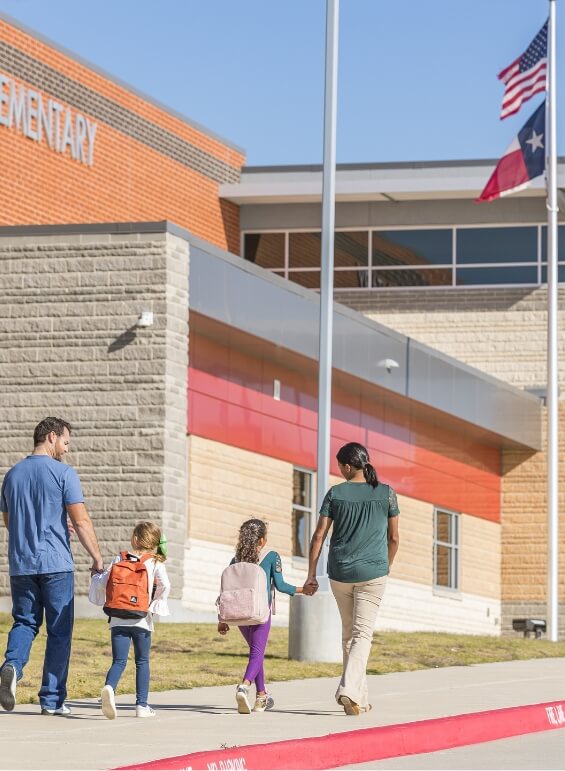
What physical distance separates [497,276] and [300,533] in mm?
10925

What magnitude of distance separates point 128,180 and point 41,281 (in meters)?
10.8

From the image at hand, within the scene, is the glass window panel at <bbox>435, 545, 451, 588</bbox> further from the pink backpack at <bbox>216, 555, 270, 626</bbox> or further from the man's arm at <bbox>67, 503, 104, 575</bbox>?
the man's arm at <bbox>67, 503, 104, 575</bbox>

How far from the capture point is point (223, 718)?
476 inches

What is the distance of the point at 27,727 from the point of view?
11.1 m

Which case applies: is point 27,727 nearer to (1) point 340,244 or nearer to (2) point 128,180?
(2) point 128,180

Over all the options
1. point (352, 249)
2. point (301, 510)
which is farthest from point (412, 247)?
point (301, 510)

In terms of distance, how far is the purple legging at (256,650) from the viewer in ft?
41.5

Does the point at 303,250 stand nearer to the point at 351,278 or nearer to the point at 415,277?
the point at 351,278

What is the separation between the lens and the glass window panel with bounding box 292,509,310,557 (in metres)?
28.7

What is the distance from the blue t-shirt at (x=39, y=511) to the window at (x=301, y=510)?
16997 mm

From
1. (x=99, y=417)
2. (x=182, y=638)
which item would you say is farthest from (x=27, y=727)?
(x=99, y=417)

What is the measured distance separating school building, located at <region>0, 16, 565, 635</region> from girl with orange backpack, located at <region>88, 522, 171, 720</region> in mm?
10994

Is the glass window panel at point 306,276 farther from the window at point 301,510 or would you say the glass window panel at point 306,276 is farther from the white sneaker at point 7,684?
the white sneaker at point 7,684

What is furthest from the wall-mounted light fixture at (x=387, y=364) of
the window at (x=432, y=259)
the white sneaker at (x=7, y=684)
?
the white sneaker at (x=7, y=684)
